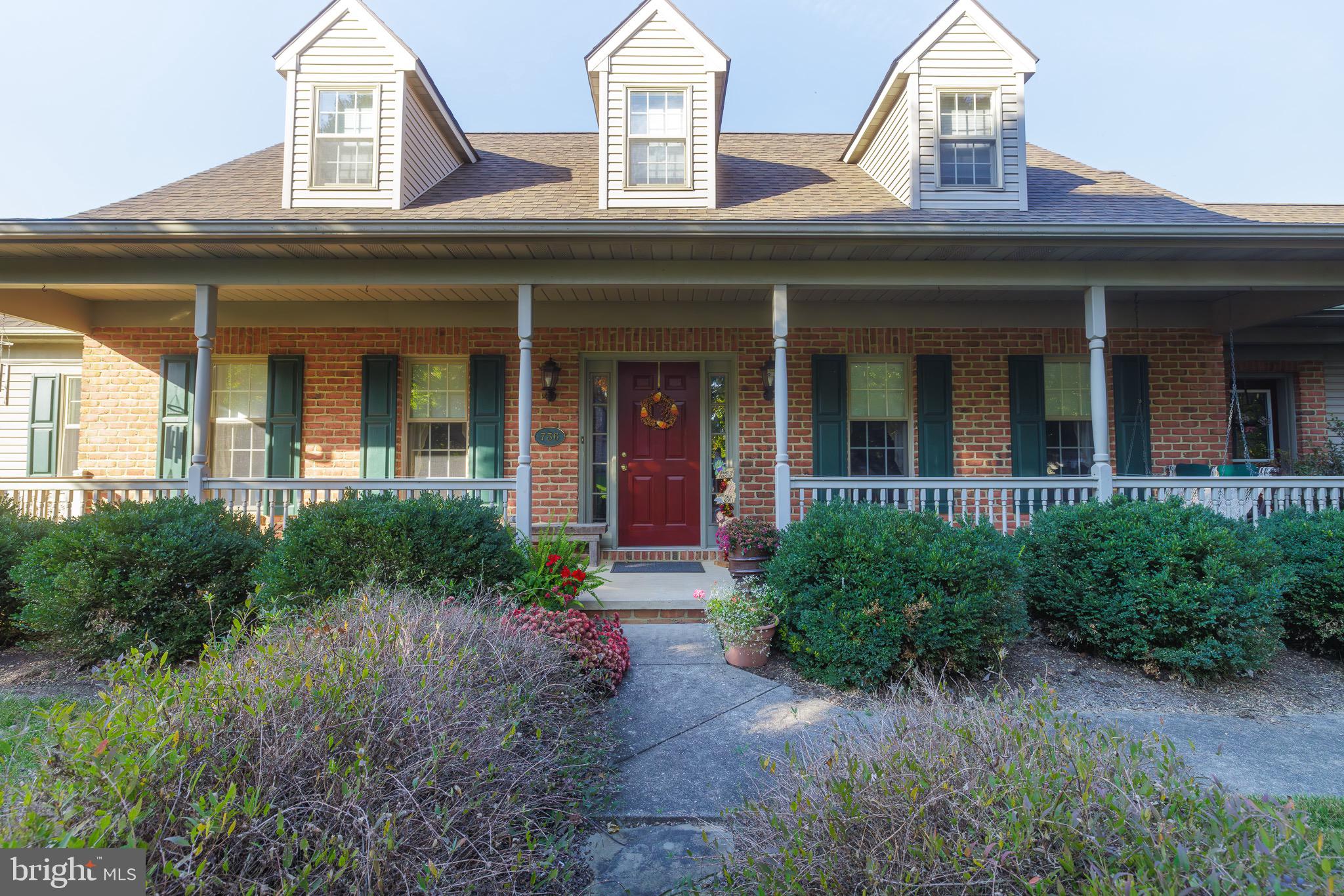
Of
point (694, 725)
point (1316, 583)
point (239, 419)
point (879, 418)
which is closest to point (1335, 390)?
point (1316, 583)

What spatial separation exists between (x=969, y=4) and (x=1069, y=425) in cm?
485

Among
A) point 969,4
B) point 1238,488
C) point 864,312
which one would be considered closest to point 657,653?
point 864,312

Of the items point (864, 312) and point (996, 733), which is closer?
point (996, 733)

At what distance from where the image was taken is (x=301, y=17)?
287 inches

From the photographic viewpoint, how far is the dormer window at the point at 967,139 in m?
7.44

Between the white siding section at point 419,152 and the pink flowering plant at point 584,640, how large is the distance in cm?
525

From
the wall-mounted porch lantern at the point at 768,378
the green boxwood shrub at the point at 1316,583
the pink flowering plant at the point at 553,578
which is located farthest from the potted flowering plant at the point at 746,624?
the green boxwood shrub at the point at 1316,583

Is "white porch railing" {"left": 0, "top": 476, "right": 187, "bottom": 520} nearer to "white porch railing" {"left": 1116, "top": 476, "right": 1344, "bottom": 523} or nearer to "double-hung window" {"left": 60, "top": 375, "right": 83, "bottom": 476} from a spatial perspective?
"double-hung window" {"left": 60, "top": 375, "right": 83, "bottom": 476}

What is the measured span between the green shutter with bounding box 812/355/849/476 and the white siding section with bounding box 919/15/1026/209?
6.72ft

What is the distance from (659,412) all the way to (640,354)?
2.37 ft

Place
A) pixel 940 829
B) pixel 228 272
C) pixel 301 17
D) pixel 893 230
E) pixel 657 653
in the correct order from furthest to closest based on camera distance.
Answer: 1. pixel 301 17
2. pixel 228 272
3. pixel 893 230
4. pixel 657 653
5. pixel 940 829

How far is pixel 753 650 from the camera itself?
15.3 ft

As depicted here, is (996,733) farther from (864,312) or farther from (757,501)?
(864,312)

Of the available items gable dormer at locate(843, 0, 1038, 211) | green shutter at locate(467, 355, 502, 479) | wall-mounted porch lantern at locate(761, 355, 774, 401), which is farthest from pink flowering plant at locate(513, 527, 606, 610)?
gable dormer at locate(843, 0, 1038, 211)
